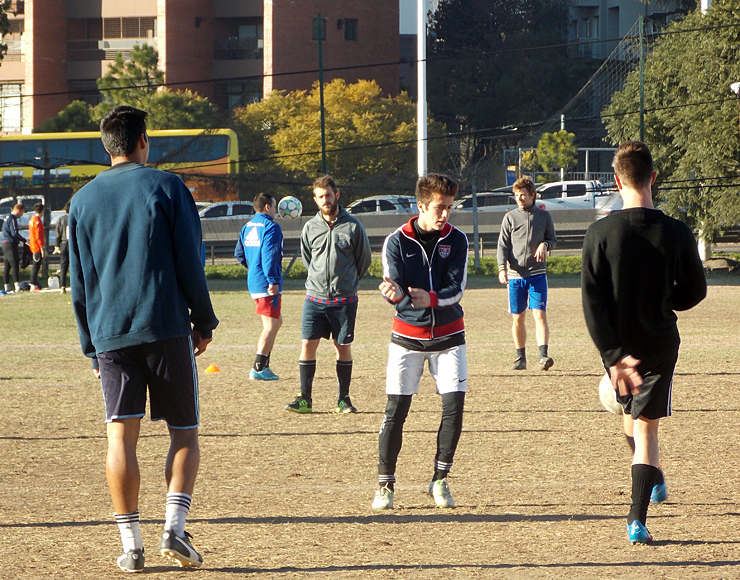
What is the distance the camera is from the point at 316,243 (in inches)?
360

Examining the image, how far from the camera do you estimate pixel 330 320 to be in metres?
9.02

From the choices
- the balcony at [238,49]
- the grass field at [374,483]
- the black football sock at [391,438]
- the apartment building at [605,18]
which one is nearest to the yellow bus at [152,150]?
the balcony at [238,49]

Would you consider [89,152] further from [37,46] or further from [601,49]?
[601,49]

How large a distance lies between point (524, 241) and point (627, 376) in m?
6.47

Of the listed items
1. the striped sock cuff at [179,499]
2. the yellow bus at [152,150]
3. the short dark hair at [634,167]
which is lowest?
the striped sock cuff at [179,499]

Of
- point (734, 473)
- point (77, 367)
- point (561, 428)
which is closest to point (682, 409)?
point (561, 428)

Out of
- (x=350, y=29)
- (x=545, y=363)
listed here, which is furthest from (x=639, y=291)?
(x=350, y=29)

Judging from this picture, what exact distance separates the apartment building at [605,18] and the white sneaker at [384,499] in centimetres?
6574

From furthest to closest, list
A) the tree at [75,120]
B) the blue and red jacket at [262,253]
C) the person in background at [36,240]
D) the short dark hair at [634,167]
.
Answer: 1. the tree at [75,120]
2. the person in background at [36,240]
3. the blue and red jacket at [262,253]
4. the short dark hair at [634,167]

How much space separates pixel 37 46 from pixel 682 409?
2360 inches

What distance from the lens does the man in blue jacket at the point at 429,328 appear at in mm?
5836

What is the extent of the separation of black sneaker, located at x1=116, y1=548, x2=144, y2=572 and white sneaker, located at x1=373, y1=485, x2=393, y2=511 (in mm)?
1542

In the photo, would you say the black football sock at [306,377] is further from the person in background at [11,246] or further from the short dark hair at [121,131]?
the person in background at [11,246]

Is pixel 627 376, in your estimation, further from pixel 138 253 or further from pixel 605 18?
pixel 605 18
